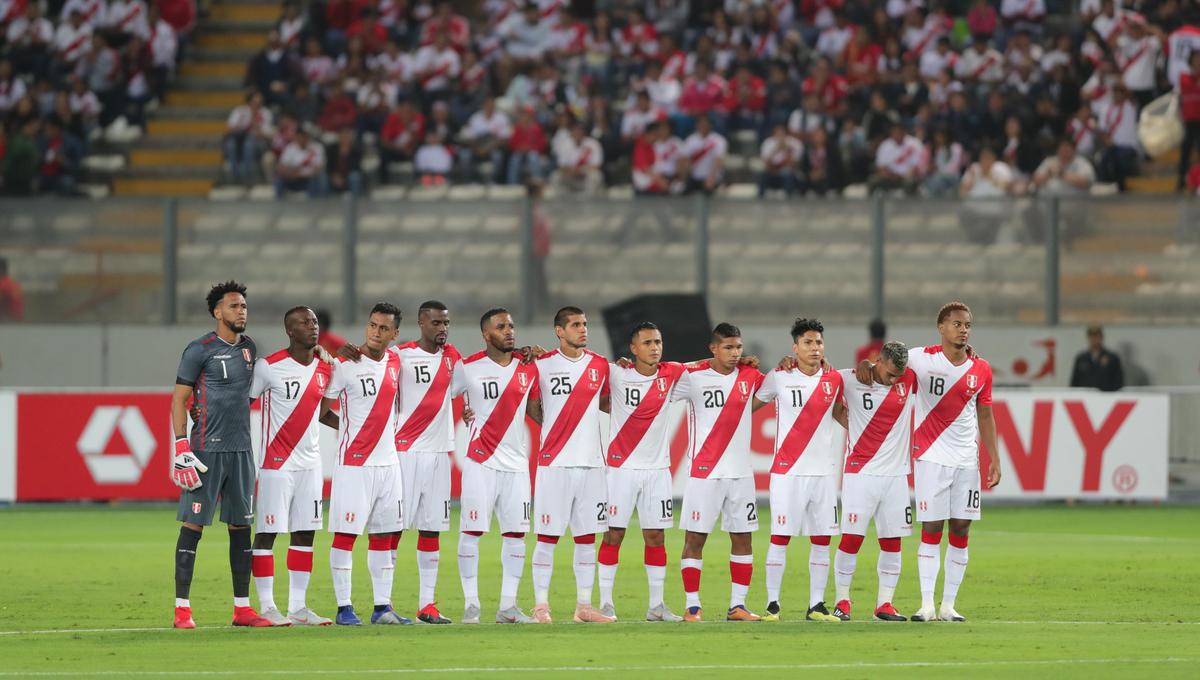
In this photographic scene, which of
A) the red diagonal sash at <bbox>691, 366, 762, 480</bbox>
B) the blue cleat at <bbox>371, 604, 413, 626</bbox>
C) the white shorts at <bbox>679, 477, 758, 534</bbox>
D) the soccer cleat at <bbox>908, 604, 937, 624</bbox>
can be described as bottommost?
the blue cleat at <bbox>371, 604, 413, 626</bbox>

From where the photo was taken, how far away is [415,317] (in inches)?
995

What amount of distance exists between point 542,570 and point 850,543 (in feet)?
6.82

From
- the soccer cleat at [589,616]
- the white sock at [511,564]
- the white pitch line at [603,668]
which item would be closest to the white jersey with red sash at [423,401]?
the white sock at [511,564]

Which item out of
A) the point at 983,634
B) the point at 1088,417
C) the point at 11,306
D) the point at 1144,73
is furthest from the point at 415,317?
the point at 983,634

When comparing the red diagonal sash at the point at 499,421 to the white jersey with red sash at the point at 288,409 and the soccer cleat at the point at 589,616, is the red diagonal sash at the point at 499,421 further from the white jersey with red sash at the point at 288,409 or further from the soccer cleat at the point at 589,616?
the soccer cleat at the point at 589,616

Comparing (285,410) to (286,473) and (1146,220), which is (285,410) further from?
(1146,220)

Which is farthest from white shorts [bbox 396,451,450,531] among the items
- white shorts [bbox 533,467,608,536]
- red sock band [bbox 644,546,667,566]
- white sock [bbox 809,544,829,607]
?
white sock [bbox 809,544,829,607]

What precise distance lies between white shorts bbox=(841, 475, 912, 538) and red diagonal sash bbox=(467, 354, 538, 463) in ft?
7.47

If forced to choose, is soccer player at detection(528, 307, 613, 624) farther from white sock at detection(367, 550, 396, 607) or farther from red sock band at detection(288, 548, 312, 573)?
red sock band at detection(288, 548, 312, 573)

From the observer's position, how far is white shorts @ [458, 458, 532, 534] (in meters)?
13.0

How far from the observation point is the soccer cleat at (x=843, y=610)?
12812 millimetres

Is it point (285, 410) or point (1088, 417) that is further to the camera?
point (1088, 417)

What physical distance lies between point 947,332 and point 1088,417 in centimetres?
941

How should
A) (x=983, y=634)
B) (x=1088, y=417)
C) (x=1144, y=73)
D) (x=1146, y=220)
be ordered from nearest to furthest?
(x=983, y=634)
(x=1088, y=417)
(x=1146, y=220)
(x=1144, y=73)
